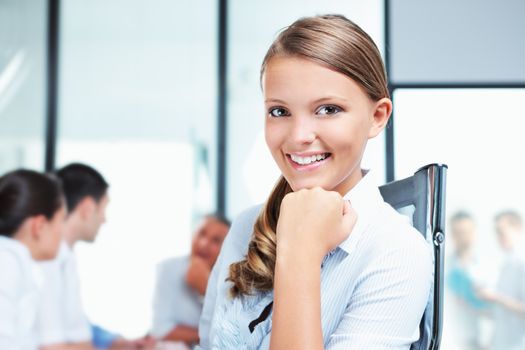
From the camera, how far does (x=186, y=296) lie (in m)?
4.25

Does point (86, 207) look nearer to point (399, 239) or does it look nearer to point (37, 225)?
point (37, 225)

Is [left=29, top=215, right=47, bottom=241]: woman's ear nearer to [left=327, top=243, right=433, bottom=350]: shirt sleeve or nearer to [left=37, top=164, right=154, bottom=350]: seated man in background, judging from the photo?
[left=37, top=164, right=154, bottom=350]: seated man in background

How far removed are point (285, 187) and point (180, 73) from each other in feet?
11.2

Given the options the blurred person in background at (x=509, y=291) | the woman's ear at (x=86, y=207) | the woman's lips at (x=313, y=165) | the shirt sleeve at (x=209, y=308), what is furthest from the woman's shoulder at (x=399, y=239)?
the blurred person in background at (x=509, y=291)

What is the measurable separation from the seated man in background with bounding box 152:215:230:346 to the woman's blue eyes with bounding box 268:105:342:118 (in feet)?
10.8

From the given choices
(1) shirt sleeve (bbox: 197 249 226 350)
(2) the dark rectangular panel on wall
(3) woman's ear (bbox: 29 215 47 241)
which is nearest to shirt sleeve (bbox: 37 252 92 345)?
(3) woman's ear (bbox: 29 215 47 241)

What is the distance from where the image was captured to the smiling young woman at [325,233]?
0.91 m

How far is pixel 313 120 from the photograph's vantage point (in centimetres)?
99

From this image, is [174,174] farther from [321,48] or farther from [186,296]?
[321,48]

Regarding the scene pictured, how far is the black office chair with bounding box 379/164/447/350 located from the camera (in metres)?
0.99

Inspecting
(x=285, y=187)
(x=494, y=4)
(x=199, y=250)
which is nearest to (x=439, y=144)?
(x=494, y=4)

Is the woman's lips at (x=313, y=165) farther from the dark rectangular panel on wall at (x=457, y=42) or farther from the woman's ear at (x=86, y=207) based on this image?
the woman's ear at (x=86, y=207)

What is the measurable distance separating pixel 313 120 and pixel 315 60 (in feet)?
0.27

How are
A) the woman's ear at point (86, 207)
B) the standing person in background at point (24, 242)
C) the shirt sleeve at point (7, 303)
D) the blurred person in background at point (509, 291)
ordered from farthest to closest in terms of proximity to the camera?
the blurred person in background at point (509, 291)
the woman's ear at point (86, 207)
the standing person in background at point (24, 242)
the shirt sleeve at point (7, 303)
